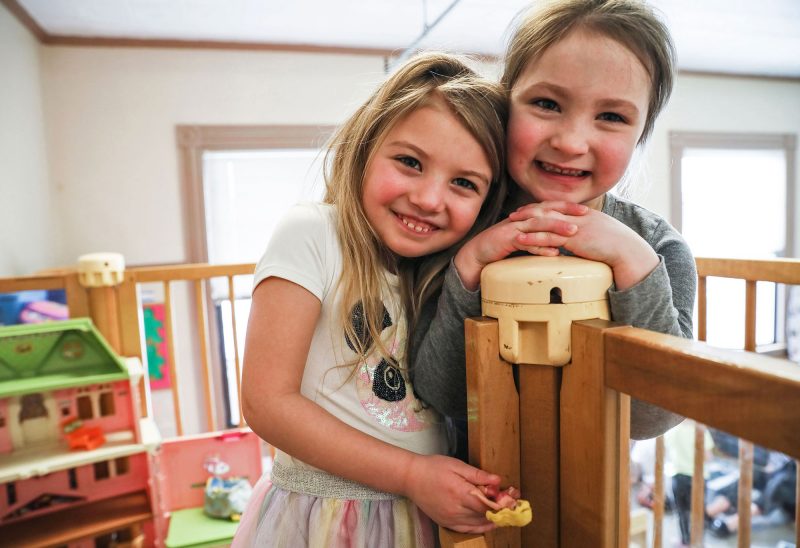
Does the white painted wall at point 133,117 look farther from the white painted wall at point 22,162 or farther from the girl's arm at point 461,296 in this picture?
the girl's arm at point 461,296

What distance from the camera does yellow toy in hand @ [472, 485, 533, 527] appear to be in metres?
0.50

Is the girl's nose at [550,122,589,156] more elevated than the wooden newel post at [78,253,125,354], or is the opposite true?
the girl's nose at [550,122,589,156]

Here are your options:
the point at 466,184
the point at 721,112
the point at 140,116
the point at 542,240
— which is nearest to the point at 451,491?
the point at 542,240

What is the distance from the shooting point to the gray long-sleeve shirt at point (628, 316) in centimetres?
51

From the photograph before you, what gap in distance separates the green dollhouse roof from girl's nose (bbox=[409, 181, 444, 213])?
1.07m

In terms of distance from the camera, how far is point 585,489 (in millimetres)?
469

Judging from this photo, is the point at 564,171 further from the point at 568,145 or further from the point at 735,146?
the point at 735,146

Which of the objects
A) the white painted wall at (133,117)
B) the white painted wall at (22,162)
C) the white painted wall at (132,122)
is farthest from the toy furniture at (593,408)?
the white painted wall at (132,122)

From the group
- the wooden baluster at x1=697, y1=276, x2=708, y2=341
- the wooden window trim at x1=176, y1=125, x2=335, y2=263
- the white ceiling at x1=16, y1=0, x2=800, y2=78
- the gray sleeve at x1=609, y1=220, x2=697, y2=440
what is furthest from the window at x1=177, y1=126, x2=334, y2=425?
the gray sleeve at x1=609, y1=220, x2=697, y2=440

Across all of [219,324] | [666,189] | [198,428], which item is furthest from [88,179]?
[666,189]

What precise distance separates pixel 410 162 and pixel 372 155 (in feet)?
0.19

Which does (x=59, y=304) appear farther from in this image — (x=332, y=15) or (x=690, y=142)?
(x=690, y=142)

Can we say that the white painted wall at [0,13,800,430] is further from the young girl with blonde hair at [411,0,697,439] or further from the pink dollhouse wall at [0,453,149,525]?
the young girl with blonde hair at [411,0,697,439]

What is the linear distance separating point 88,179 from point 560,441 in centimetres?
299
